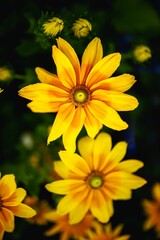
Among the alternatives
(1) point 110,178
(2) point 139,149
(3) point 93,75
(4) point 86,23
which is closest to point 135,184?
(1) point 110,178

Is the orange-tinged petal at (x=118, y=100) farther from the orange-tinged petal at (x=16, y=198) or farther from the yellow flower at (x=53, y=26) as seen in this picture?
the orange-tinged petal at (x=16, y=198)

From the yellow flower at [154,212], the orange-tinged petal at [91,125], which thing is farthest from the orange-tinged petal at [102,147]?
the yellow flower at [154,212]

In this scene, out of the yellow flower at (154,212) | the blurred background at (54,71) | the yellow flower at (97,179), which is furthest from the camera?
the yellow flower at (154,212)

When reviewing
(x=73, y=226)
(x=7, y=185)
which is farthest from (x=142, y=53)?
(x=73, y=226)

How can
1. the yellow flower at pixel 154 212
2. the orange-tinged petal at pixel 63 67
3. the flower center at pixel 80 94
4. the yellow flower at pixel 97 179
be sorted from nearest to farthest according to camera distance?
1. the orange-tinged petal at pixel 63 67
2. the flower center at pixel 80 94
3. the yellow flower at pixel 97 179
4. the yellow flower at pixel 154 212

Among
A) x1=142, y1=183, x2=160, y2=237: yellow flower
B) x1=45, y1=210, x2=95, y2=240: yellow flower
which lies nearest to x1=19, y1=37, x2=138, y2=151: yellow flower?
x1=45, y1=210, x2=95, y2=240: yellow flower

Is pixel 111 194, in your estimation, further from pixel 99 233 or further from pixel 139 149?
pixel 139 149

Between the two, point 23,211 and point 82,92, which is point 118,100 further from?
point 23,211
